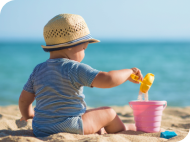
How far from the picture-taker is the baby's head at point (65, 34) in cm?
221

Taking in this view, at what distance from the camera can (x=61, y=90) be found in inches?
83.0

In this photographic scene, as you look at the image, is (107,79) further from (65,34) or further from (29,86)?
(29,86)

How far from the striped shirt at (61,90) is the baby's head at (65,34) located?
4.6 inches

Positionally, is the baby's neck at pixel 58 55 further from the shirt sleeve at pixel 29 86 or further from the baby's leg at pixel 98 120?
the baby's leg at pixel 98 120

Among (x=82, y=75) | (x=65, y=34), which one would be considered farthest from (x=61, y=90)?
(x=65, y=34)

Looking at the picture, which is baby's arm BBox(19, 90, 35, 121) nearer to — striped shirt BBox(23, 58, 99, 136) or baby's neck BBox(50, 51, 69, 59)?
striped shirt BBox(23, 58, 99, 136)

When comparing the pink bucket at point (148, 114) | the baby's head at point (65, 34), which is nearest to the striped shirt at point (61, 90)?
the baby's head at point (65, 34)

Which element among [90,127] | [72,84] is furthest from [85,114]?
[72,84]

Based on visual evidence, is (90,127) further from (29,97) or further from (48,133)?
(29,97)

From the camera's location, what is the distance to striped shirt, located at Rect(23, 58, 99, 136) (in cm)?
207

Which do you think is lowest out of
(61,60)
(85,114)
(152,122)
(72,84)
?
(152,122)

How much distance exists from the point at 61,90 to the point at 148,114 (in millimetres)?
866

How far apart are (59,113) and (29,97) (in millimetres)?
477

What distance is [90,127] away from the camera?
2.18 metres
